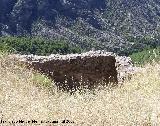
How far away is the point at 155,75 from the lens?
923 cm

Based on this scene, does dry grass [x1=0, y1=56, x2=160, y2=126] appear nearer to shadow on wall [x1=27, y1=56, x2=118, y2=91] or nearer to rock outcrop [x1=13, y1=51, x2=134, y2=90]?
rock outcrop [x1=13, y1=51, x2=134, y2=90]

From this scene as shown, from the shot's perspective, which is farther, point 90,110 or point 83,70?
point 83,70

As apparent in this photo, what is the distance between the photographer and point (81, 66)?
1633 cm

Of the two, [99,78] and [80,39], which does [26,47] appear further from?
[99,78]

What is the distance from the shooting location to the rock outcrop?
50.2 ft

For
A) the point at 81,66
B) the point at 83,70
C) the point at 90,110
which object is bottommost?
the point at 83,70

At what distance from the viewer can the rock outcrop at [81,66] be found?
15.3 metres

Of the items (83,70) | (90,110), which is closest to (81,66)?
(83,70)

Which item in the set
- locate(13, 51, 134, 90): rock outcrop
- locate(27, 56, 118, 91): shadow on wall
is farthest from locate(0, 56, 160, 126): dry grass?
locate(27, 56, 118, 91): shadow on wall

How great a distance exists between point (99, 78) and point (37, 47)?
4058 inches

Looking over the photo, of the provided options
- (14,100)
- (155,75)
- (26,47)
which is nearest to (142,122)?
(14,100)

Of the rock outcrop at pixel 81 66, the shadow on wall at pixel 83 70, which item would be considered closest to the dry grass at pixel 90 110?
the rock outcrop at pixel 81 66

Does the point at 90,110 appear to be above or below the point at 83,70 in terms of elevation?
above

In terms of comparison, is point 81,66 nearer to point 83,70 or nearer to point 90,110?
point 83,70
